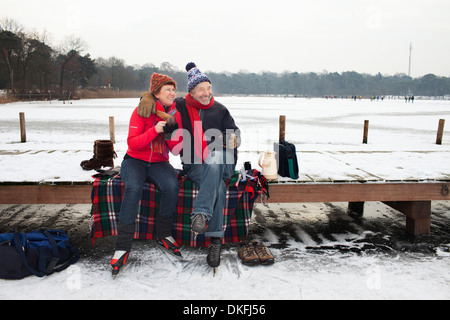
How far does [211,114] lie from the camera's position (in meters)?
3.64

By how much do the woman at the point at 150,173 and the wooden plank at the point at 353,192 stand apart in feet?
3.51

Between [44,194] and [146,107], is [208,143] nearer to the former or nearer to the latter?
[146,107]

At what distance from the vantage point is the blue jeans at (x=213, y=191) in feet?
10.5

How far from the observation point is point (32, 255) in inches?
124

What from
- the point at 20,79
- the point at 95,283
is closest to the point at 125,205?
the point at 95,283

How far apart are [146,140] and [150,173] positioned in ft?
1.10

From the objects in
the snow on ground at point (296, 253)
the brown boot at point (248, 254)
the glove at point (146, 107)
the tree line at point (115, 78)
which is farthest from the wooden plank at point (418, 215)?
the tree line at point (115, 78)

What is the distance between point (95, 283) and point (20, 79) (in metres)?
56.8

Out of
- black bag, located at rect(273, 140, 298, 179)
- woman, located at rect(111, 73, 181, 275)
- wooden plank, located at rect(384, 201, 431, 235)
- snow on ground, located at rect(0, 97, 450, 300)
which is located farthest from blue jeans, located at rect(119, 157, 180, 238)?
wooden plank, located at rect(384, 201, 431, 235)

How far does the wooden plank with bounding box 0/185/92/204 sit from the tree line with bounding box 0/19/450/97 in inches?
1852

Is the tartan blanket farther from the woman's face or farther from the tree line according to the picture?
the tree line

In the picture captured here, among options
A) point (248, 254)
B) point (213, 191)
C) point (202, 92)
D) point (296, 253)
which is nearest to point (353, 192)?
point (296, 253)

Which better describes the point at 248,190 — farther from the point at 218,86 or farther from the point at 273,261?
the point at 218,86

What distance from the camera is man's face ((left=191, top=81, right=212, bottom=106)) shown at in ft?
11.5
